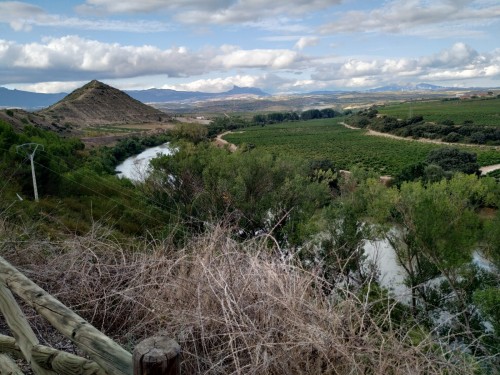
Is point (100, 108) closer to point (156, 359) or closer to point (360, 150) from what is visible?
point (360, 150)

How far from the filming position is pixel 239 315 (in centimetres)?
279

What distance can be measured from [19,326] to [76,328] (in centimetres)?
57

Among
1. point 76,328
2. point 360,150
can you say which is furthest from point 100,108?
point 76,328

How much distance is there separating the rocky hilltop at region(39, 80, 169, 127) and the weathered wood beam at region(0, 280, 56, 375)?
97.9 meters

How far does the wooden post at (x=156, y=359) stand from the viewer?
1621 millimetres

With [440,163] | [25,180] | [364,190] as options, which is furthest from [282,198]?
[440,163]

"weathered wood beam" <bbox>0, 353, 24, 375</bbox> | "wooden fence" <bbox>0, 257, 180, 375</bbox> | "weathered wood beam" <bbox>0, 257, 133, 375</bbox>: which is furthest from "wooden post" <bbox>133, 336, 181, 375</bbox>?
"weathered wood beam" <bbox>0, 353, 24, 375</bbox>

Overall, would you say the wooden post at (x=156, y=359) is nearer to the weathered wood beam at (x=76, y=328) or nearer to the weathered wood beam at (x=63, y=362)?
the weathered wood beam at (x=76, y=328)

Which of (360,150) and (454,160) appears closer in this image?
(454,160)

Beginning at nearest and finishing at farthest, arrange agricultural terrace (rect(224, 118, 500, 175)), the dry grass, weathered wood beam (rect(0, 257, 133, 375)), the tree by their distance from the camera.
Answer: weathered wood beam (rect(0, 257, 133, 375)) < the dry grass < the tree < agricultural terrace (rect(224, 118, 500, 175))

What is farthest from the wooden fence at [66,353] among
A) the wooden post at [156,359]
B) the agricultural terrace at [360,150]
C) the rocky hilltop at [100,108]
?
the rocky hilltop at [100,108]

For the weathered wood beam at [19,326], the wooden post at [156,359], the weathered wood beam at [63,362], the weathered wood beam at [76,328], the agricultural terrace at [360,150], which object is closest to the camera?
the wooden post at [156,359]

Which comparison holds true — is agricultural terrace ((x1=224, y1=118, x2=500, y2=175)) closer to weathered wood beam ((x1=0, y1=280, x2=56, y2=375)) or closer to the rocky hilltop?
weathered wood beam ((x1=0, y1=280, x2=56, y2=375))

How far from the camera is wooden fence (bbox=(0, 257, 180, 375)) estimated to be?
1655 millimetres
